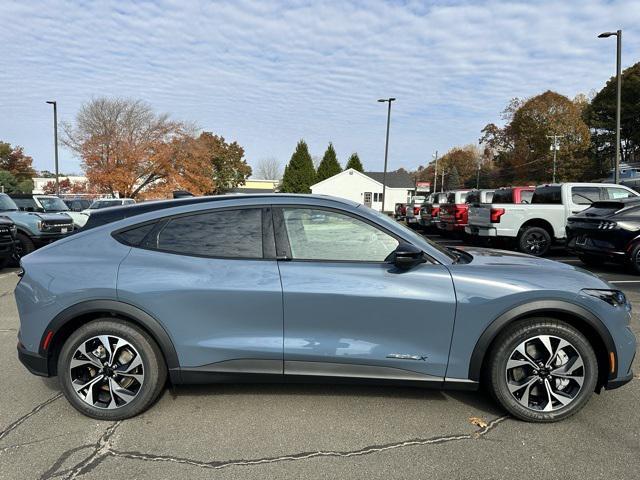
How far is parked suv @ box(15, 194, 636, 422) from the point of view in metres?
2.93

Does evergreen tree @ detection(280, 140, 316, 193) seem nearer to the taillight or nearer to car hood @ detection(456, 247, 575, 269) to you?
the taillight

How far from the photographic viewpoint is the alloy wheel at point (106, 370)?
10.1 ft

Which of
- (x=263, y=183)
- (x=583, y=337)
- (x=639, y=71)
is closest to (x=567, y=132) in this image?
(x=639, y=71)

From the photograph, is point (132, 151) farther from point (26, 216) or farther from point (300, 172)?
point (300, 172)

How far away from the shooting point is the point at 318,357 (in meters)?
2.98

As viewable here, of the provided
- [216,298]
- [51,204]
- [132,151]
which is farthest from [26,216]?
[132,151]

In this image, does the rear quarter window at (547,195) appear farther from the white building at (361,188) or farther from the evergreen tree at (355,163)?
the evergreen tree at (355,163)

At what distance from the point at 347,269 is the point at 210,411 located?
1.47m

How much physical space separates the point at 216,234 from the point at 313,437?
153 centimetres

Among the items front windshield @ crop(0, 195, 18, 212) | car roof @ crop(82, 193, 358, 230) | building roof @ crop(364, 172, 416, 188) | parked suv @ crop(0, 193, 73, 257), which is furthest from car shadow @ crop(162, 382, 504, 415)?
building roof @ crop(364, 172, 416, 188)

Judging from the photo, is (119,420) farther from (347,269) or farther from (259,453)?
(347,269)

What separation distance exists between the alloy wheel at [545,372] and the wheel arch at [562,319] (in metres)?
0.16

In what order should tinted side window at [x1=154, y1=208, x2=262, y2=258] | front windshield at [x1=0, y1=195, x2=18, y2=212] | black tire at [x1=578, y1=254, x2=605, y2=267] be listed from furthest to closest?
front windshield at [x1=0, y1=195, x2=18, y2=212] < black tire at [x1=578, y1=254, x2=605, y2=267] < tinted side window at [x1=154, y1=208, x2=262, y2=258]

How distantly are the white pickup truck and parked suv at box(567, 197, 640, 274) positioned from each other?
2372 millimetres
